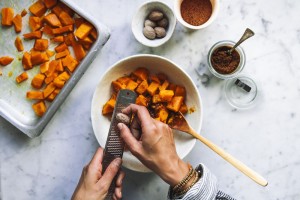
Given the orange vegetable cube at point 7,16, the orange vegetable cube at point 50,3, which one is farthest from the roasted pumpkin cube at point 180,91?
the orange vegetable cube at point 7,16

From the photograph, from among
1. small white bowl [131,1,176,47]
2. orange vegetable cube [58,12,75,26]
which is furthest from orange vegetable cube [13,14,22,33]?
small white bowl [131,1,176,47]

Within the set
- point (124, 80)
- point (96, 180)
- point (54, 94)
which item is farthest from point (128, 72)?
point (96, 180)

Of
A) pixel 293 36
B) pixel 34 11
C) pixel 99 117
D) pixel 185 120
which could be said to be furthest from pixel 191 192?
pixel 34 11

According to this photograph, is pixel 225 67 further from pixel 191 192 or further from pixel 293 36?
pixel 191 192

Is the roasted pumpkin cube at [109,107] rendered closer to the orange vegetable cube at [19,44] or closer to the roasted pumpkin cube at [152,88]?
the roasted pumpkin cube at [152,88]

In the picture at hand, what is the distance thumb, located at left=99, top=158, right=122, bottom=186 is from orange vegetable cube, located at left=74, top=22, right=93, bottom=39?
15.6 inches

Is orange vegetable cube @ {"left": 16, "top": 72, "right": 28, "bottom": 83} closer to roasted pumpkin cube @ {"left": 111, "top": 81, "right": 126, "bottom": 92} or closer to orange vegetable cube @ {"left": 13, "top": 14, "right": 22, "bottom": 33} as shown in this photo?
orange vegetable cube @ {"left": 13, "top": 14, "right": 22, "bottom": 33}

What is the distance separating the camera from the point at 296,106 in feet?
4.45

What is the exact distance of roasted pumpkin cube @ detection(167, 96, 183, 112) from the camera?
1.25m

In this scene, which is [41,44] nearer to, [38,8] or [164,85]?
[38,8]

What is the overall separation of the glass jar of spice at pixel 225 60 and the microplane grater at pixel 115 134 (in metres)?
0.28

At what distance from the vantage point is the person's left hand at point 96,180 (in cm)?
114

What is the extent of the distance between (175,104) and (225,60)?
22 cm

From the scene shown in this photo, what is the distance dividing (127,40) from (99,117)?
0.27 meters
